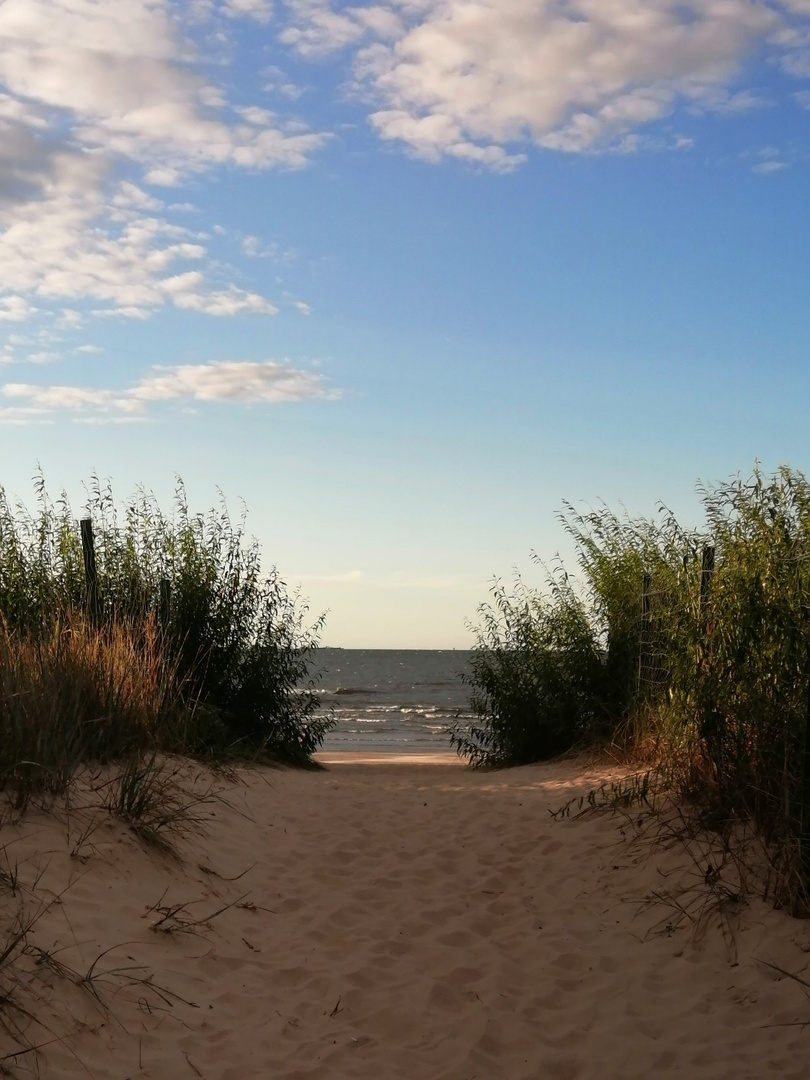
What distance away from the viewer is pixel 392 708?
33.2m

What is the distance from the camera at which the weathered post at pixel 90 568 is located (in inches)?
390

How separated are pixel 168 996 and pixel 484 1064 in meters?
1.32

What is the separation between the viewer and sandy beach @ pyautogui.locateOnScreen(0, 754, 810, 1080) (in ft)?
12.1

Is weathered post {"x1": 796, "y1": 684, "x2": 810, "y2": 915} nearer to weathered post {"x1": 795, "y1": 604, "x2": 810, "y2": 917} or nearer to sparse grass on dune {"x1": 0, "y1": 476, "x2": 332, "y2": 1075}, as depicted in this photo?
weathered post {"x1": 795, "y1": 604, "x2": 810, "y2": 917}

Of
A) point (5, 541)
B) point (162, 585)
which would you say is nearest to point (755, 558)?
point (162, 585)

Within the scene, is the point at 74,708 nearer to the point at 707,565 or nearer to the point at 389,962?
the point at 389,962

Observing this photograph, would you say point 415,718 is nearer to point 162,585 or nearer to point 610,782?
point 162,585

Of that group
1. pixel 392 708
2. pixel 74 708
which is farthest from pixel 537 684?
pixel 392 708

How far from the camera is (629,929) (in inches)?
197

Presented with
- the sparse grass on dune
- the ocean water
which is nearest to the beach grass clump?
the sparse grass on dune

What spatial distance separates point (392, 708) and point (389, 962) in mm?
28679

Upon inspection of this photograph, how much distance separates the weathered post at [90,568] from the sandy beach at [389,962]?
3995mm

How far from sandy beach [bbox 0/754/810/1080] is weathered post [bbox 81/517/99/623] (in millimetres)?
3995

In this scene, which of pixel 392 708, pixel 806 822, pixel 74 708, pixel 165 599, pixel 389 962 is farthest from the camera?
pixel 392 708
